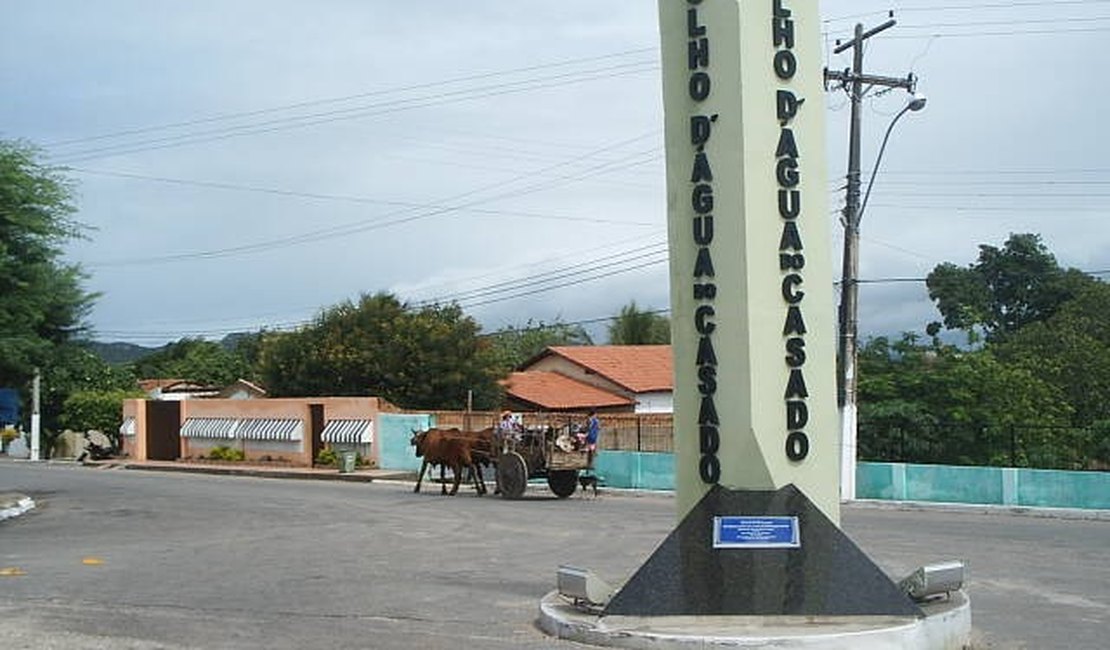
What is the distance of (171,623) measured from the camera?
38.1ft

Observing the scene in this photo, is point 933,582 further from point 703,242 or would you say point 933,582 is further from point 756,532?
point 703,242

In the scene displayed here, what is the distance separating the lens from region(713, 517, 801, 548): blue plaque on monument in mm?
10810

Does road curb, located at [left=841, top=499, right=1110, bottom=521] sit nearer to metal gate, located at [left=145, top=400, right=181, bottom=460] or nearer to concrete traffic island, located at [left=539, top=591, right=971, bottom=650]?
concrete traffic island, located at [left=539, top=591, right=971, bottom=650]

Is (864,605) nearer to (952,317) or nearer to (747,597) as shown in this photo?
(747,597)

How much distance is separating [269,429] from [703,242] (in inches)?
1475

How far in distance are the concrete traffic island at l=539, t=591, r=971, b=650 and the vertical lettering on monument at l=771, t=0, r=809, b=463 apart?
5.62 feet

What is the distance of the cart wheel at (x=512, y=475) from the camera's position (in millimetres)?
28609

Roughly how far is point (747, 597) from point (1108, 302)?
44.7m

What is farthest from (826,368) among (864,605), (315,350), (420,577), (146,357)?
(146,357)

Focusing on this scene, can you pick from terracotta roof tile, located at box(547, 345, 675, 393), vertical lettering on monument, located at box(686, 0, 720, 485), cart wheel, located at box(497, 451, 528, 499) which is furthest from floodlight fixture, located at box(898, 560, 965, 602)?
terracotta roof tile, located at box(547, 345, 675, 393)

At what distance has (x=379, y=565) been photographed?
1645 centimetres

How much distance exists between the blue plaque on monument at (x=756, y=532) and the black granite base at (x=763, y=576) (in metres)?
0.05

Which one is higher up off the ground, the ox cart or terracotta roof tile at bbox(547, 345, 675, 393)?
terracotta roof tile at bbox(547, 345, 675, 393)

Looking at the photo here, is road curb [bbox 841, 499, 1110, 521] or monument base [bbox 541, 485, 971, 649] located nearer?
monument base [bbox 541, 485, 971, 649]
